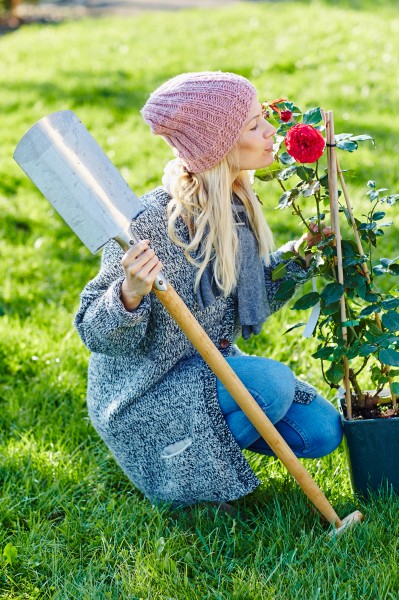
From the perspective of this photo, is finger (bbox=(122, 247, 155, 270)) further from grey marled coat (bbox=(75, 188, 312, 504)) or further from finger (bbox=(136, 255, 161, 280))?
grey marled coat (bbox=(75, 188, 312, 504))


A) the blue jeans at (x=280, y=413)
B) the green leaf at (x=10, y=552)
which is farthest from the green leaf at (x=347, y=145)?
the green leaf at (x=10, y=552)

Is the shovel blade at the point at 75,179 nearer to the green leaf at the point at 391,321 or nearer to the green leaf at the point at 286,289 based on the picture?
the green leaf at the point at 286,289

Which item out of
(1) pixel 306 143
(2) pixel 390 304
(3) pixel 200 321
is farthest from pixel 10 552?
(1) pixel 306 143

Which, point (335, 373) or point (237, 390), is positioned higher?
point (237, 390)

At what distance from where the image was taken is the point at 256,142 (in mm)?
2215

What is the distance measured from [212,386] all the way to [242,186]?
0.54 meters

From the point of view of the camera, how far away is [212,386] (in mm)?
2229

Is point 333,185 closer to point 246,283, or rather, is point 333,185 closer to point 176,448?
point 246,283

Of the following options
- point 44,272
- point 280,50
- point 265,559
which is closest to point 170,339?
point 265,559

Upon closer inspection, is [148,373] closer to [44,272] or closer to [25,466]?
[25,466]

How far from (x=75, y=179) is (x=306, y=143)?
1.75ft

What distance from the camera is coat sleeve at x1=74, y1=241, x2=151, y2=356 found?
2061 millimetres

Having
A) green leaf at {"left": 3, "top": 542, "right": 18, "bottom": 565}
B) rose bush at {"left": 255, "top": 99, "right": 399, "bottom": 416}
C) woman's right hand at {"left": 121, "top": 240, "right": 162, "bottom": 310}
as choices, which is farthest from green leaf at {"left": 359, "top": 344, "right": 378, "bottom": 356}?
green leaf at {"left": 3, "top": 542, "right": 18, "bottom": 565}

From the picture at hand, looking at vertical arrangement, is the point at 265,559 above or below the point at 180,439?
below
